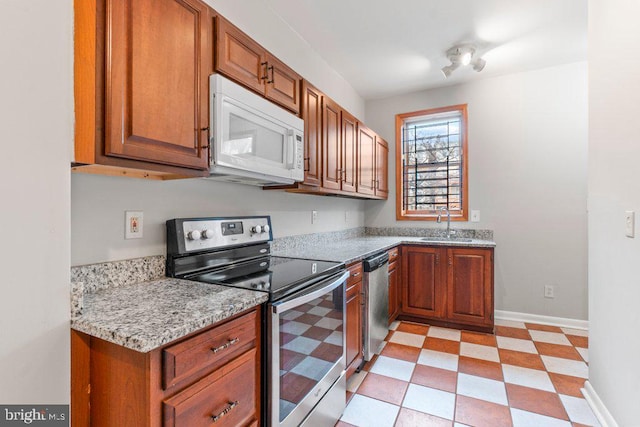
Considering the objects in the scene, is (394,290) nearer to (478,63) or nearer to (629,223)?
A: (629,223)

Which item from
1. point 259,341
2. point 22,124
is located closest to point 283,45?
point 22,124

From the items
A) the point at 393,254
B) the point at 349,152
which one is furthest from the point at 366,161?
the point at 393,254

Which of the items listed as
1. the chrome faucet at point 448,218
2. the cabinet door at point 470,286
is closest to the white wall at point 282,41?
the chrome faucet at point 448,218

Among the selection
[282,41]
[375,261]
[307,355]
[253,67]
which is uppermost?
[282,41]

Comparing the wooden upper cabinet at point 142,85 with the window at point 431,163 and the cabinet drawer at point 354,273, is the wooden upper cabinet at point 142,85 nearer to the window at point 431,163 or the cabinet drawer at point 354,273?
the cabinet drawer at point 354,273

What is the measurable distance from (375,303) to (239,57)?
1.87 metres

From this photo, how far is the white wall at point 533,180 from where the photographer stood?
9.78 feet

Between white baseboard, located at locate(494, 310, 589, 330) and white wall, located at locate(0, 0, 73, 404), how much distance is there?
3.62 metres

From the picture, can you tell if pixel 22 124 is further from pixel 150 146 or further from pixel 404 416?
pixel 404 416

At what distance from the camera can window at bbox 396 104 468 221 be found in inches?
138

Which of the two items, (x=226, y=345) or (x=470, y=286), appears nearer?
(x=226, y=345)

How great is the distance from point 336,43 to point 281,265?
80.5 inches

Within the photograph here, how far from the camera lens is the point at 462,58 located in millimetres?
2732

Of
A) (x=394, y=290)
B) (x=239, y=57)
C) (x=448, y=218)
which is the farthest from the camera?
(x=448, y=218)
